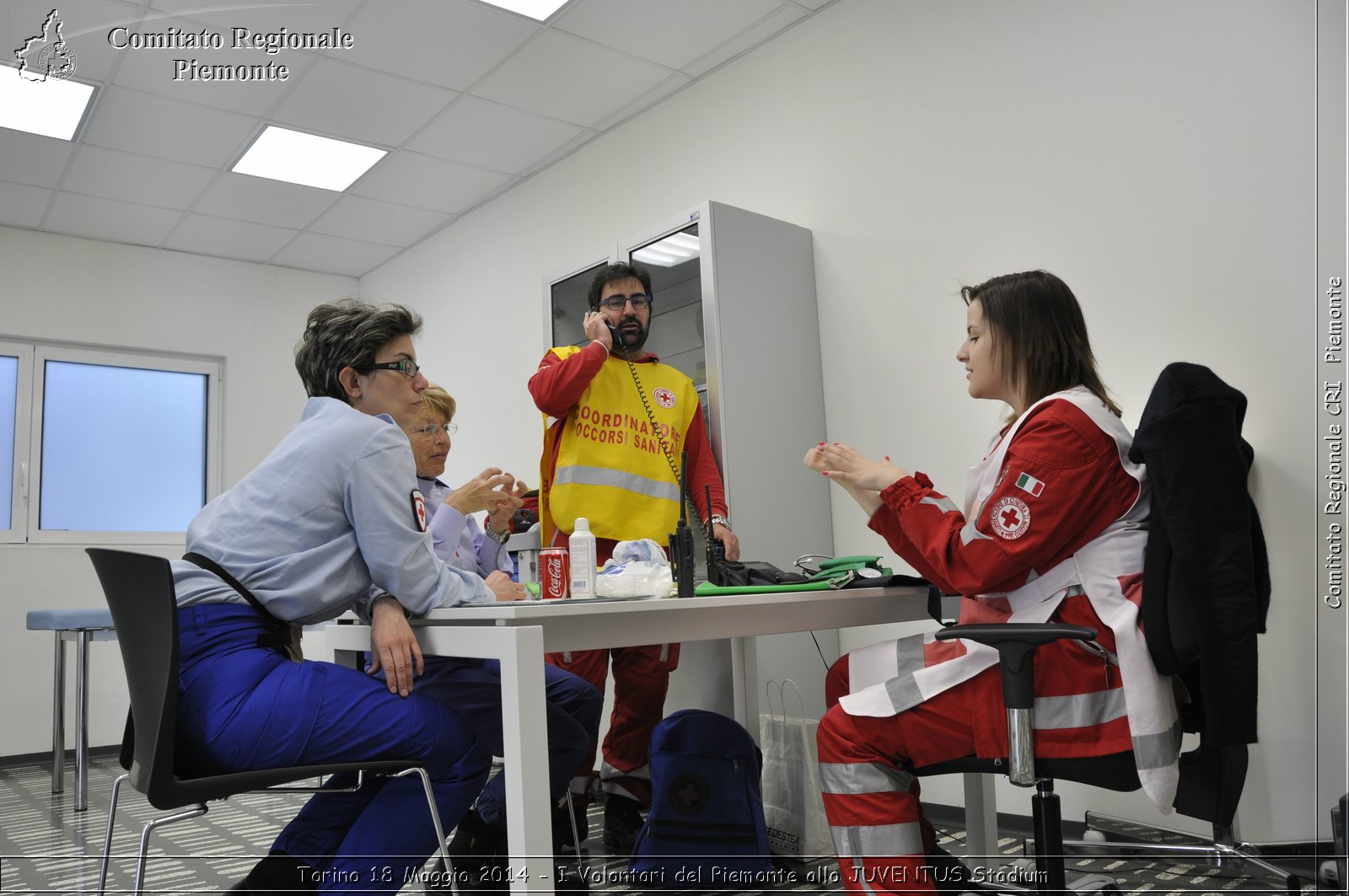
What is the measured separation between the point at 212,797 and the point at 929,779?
Answer: 2.39 meters

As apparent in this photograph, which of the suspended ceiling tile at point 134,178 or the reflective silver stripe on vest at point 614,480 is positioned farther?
the suspended ceiling tile at point 134,178

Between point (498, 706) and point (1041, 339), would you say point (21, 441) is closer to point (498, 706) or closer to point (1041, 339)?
point (498, 706)

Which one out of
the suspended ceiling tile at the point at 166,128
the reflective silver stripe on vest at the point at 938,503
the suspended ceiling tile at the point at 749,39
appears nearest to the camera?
the reflective silver stripe on vest at the point at 938,503

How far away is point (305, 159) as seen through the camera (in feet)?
15.9

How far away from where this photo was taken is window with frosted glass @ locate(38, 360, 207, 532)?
18.8 ft

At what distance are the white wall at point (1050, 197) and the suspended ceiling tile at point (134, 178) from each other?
2.32 m

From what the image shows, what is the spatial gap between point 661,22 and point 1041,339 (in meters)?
2.48

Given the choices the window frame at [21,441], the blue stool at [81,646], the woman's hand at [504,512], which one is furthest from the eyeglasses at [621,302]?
the window frame at [21,441]

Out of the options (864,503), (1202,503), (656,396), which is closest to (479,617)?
(864,503)

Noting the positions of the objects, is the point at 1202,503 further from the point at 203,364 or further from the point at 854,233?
the point at 203,364

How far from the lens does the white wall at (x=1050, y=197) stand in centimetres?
242

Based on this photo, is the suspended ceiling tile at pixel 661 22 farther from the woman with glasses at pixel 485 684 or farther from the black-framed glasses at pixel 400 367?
the black-framed glasses at pixel 400 367

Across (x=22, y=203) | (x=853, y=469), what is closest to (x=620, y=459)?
(x=853, y=469)

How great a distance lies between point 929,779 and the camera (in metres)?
3.21
